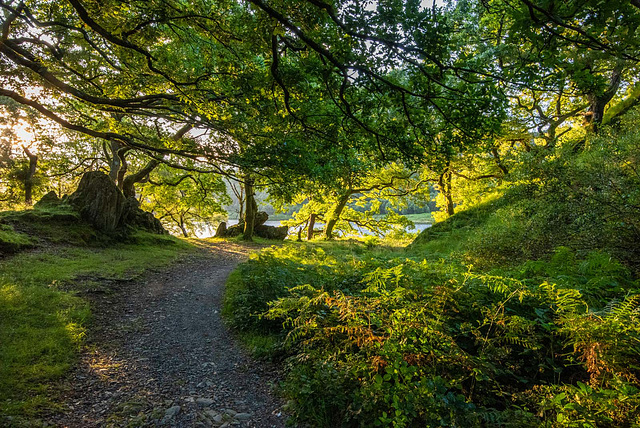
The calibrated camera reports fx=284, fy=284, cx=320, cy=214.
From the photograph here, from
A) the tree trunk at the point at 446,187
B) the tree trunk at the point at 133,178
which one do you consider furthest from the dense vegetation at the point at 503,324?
the tree trunk at the point at 133,178

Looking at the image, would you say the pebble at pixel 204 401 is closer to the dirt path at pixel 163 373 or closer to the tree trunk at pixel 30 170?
the dirt path at pixel 163 373

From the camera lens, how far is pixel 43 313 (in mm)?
5613

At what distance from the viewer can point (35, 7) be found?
7.70 meters

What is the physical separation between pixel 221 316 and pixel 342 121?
5.56 meters

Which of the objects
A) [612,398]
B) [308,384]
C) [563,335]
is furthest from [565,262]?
[308,384]

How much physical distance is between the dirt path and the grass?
0.30m

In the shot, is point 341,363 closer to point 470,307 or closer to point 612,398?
point 470,307

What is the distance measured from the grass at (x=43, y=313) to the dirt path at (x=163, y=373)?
11.8 inches

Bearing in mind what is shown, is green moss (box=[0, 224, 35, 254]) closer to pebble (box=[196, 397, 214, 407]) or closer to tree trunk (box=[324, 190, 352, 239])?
pebble (box=[196, 397, 214, 407])

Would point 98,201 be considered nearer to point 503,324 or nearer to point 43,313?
point 43,313

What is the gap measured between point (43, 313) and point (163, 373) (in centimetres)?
310

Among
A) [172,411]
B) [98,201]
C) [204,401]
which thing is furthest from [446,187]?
[98,201]

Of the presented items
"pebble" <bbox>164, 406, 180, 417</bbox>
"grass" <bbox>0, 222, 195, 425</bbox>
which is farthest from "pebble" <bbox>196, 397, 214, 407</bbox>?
"grass" <bbox>0, 222, 195, 425</bbox>

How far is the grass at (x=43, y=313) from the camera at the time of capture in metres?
3.73
